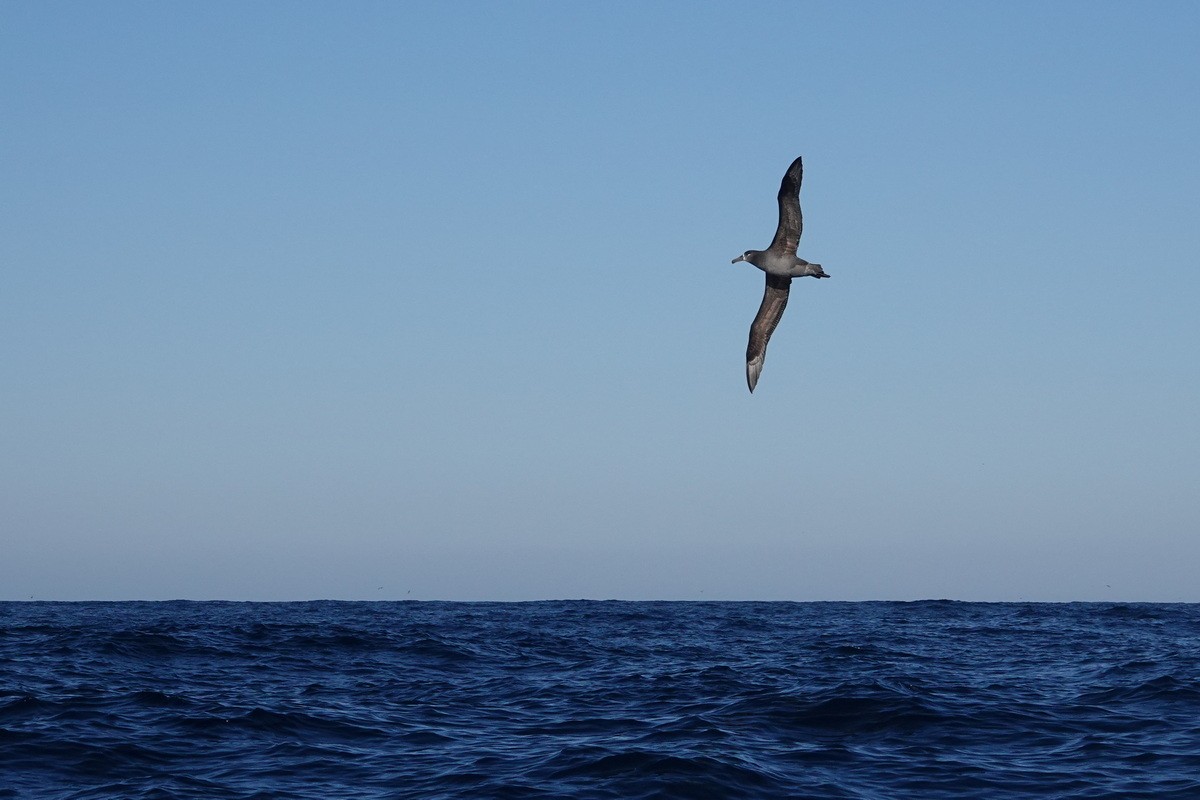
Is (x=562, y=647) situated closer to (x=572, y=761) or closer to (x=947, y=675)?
(x=947, y=675)

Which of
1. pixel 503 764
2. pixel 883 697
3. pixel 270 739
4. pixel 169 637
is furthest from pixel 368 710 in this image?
pixel 169 637

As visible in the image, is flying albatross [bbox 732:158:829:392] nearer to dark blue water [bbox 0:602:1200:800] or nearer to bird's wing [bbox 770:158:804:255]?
bird's wing [bbox 770:158:804:255]

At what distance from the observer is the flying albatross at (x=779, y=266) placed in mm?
15992

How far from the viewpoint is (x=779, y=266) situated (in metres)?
16.8

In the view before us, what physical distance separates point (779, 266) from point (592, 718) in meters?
6.56

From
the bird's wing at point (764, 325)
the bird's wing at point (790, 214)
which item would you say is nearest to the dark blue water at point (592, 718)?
the bird's wing at point (764, 325)

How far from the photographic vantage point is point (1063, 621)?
122 feet

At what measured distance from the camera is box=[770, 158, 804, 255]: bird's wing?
620 inches

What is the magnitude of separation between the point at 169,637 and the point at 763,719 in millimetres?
15823

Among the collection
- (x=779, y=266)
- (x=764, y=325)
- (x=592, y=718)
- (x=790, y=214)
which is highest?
(x=790, y=214)

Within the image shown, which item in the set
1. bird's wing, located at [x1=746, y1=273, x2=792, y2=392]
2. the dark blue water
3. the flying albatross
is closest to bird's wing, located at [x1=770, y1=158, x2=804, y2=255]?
the flying albatross

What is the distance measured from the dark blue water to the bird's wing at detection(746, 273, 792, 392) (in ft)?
15.3

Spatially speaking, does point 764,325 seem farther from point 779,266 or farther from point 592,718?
point 592,718

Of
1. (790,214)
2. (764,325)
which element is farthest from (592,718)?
(790,214)
